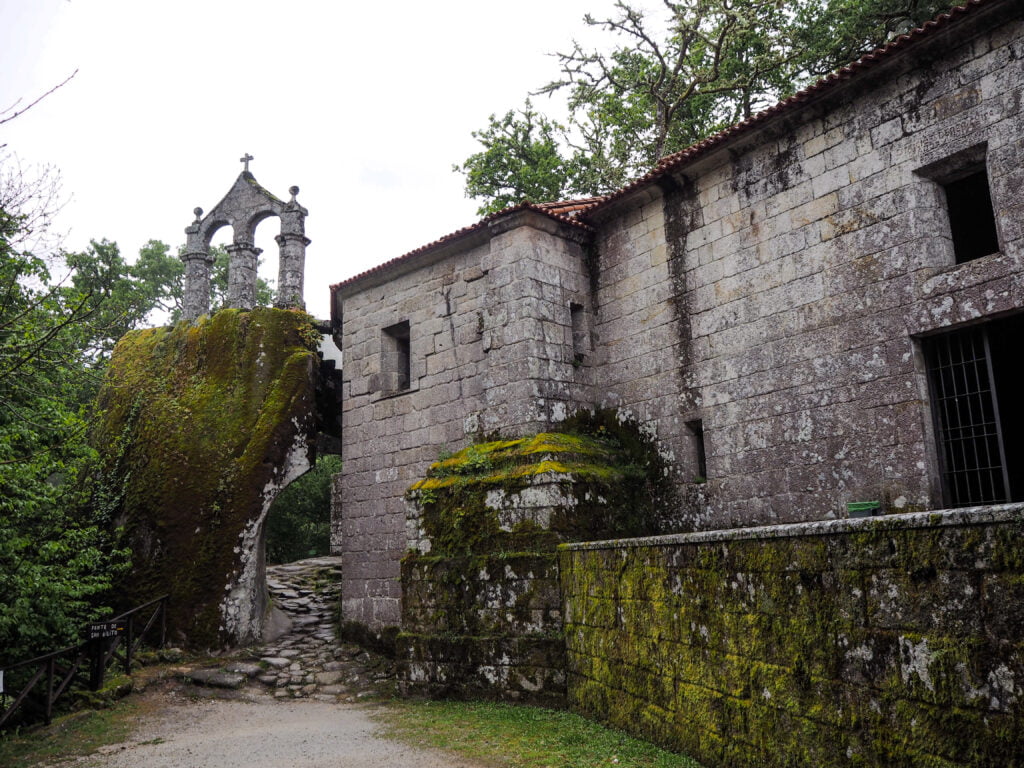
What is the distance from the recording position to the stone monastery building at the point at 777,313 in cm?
646

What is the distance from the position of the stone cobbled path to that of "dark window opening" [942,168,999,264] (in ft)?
25.5

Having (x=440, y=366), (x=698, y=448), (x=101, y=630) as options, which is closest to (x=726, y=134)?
(x=698, y=448)

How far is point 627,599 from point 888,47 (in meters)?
5.41

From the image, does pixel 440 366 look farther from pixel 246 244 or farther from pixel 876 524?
pixel 876 524

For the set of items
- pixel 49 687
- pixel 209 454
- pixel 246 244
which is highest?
pixel 246 244

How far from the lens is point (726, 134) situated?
324 inches

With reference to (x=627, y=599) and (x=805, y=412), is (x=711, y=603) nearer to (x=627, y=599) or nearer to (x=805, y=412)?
(x=627, y=599)

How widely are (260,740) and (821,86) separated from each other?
8.07m

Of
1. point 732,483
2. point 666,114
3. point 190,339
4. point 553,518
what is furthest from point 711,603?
point 666,114

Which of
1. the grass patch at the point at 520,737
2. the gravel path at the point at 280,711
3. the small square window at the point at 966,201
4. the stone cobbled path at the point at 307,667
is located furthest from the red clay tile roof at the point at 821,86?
the stone cobbled path at the point at 307,667

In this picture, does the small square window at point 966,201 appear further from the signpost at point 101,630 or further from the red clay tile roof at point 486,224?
the signpost at point 101,630

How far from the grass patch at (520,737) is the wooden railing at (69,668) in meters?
3.38

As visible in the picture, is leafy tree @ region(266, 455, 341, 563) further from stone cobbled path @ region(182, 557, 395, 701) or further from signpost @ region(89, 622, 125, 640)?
signpost @ region(89, 622, 125, 640)

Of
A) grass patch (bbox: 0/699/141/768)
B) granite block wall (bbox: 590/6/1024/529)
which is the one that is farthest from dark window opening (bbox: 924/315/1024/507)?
grass patch (bbox: 0/699/141/768)
